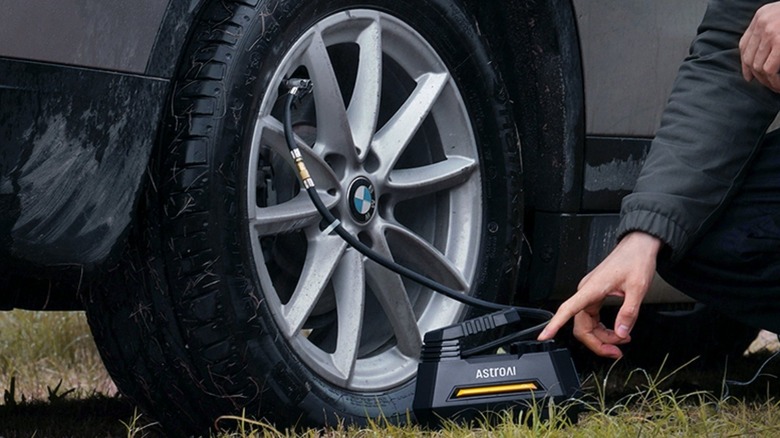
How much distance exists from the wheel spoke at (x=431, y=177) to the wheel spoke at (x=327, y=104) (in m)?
0.17

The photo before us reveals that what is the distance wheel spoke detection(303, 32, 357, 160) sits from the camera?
2521 millimetres

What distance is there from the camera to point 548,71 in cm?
294

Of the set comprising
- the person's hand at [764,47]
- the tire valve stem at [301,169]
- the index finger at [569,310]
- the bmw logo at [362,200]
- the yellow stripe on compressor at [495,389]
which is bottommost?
the yellow stripe on compressor at [495,389]

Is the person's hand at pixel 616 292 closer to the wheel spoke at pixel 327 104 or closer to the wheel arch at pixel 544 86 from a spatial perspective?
the wheel spoke at pixel 327 104

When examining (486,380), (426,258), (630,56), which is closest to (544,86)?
(630,56)

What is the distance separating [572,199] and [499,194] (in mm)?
194

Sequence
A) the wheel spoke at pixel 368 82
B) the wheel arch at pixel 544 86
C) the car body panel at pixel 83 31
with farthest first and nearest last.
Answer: the wheel arch at pixel 544 86, the wheel spoke at pixel 368 82, the car body panel at pixel 83 31

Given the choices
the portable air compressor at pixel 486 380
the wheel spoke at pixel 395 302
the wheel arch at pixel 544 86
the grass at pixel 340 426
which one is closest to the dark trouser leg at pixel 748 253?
the grass at pixel 340 426

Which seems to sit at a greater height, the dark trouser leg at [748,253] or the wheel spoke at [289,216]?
the dark trouser leg at [748,253]

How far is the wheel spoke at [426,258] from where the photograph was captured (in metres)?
2.75

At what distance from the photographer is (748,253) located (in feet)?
6.12

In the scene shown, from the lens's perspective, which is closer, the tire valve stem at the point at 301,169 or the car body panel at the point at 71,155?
the car body panel at the point at 71,155

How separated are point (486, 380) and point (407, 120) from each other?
65cm

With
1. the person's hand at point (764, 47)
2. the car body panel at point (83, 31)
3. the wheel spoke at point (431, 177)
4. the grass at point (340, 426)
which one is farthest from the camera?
the wheel spoke at point (431, 177)
